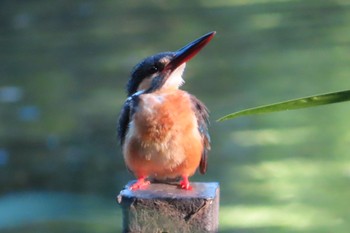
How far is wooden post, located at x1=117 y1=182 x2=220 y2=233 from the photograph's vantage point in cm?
84

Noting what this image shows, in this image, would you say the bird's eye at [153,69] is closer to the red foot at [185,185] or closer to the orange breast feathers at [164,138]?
the orange breast feathers at [164,138]

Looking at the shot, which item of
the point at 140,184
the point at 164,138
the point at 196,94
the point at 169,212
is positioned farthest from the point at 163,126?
the point at 196,94

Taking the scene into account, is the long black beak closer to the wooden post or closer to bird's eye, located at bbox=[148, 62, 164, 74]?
bird's eye, located at bbox=[148, 62, 164, 74]

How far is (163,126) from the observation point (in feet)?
3.67

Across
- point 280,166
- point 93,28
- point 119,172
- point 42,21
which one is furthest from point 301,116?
point 42,21

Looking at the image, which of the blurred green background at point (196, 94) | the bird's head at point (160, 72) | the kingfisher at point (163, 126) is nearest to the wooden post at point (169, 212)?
the kingfisher at point (163, 126)

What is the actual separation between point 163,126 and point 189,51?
0.11 meters

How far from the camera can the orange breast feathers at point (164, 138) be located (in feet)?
3.69

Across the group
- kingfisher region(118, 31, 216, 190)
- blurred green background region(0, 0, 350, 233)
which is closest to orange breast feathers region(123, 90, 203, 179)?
kingfisher region(118, 31, 216, 190)

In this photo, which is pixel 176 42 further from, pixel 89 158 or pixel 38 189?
pixel 38 189

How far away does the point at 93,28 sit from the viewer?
3.65 meters

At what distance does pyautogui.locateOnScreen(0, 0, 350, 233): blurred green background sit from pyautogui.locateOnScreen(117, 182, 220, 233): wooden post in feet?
7.24

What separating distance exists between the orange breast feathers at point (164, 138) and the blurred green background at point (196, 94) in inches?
75.8

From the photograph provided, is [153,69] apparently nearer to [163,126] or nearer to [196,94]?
[163,126]
